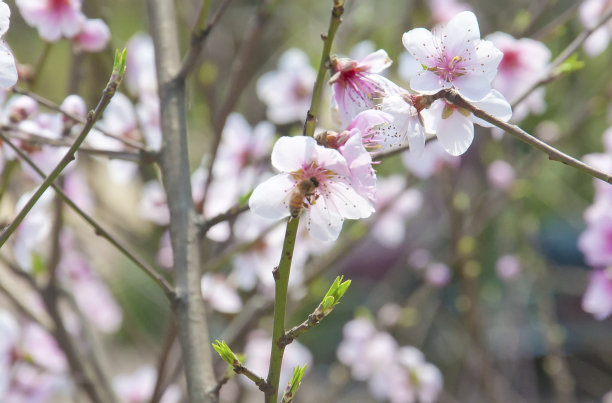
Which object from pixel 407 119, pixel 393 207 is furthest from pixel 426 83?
pixel 393 207

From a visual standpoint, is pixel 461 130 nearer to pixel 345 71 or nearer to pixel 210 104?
pixel 345 71

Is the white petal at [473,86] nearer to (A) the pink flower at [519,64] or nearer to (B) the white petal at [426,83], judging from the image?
(B) the white petal at [426,83]

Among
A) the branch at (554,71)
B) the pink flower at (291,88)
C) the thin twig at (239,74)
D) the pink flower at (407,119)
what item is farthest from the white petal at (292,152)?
the pink flower at (291,88)

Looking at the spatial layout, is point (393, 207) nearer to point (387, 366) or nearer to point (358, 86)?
point (387, 366)

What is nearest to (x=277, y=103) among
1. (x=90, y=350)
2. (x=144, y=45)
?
(x=144, y=45)

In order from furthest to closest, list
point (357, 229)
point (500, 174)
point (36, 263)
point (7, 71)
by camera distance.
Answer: point (500, 174)
point (357, 229)
point (36, 263)
point (7, 71)

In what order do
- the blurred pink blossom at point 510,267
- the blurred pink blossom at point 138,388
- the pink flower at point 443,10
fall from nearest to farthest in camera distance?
the blurred pink blossom at point 138,388
the pink flower at point 443,10
the blurred pink blossom at point 510,267

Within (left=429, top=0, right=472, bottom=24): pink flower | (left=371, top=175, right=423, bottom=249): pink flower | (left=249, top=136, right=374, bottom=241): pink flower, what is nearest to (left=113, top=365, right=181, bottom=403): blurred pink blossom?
(left=371, top=175, right=423, bottom=249): pink flower
